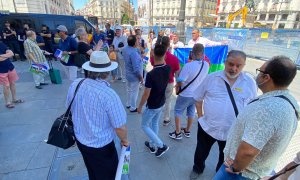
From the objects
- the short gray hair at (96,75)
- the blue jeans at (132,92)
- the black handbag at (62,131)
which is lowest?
the blue jeans at (132,92)

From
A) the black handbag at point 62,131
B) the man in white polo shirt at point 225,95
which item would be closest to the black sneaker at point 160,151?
the man in white polo shirt at point 225,95

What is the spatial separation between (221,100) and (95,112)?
1.35 m

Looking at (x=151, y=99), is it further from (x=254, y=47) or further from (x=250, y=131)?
(x=254, y=47)

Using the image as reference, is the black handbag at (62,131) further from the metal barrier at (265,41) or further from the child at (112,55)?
the metal barrier at (265,41)

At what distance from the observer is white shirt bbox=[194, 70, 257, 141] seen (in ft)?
6.34

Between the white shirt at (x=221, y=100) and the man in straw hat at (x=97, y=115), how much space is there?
1.02 m

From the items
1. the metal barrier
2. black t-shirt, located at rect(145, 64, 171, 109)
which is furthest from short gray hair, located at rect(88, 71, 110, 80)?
the metal barrier

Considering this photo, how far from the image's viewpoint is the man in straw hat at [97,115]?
5.38ft

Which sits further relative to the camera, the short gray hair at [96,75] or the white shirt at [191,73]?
the white shirt at [191,73]

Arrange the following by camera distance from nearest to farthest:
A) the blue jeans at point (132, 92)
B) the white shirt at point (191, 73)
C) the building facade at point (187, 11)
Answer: the white shirt at point (191, 73) < the blue jeans at point (132, 92) < the building facade at point (187, 11)

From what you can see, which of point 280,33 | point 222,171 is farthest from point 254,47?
point 222,171

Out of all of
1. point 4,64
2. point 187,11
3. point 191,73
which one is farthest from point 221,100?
point 187,11

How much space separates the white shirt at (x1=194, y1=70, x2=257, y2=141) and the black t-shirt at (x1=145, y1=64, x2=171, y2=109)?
58cm

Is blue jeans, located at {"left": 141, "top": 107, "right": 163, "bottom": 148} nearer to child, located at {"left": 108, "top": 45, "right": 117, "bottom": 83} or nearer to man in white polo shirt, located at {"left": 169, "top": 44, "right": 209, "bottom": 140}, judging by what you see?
man in white polo shirt, located at {"left": 169, "top": 44, "right": 209, "bottom": 140}
